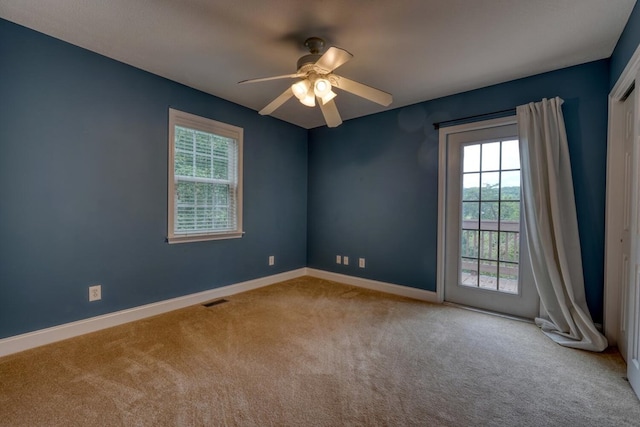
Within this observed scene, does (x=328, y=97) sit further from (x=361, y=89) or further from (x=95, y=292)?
(x=95, y=292)

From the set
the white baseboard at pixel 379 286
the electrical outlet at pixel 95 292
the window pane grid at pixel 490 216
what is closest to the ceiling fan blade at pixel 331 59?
the window pane grid at pixel 490 216

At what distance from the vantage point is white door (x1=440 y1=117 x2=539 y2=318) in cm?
284

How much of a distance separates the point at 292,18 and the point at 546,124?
2.28 metres

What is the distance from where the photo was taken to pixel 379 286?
377 cm

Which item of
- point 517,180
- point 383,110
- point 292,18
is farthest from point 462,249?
point 292,18

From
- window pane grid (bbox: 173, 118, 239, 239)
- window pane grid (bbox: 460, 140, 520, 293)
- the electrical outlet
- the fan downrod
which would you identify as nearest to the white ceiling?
the fan downrod

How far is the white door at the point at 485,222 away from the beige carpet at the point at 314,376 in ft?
1.11

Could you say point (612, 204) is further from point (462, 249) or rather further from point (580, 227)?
point (462, 249)

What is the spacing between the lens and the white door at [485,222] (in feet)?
9.30

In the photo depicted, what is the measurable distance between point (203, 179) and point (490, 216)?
3.12m

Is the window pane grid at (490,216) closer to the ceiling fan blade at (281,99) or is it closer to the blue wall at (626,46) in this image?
the blue wall at (626,46)

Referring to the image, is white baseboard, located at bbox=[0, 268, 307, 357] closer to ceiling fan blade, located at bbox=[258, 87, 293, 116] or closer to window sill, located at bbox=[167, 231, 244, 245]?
window sill, located at bbox=[167, 231, 244, 245]

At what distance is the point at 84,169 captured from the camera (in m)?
2.39

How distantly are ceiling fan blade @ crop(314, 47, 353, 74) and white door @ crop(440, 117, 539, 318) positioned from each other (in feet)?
6.15
